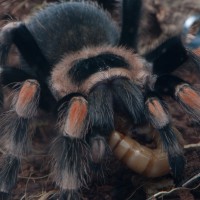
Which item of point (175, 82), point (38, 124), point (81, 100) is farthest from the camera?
point (38, 124)

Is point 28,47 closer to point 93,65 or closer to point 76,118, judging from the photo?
point 93,65

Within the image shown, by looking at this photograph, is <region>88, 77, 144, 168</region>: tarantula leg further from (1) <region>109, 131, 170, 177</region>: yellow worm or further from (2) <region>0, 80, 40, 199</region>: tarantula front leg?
(2) <region>0, 80, 40, 199</region>: tarantula front leg

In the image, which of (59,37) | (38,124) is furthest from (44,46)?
(38,124)

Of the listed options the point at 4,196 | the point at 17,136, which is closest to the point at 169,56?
the point at 17,136

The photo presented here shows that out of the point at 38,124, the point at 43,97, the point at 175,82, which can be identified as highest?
the point at 175,82

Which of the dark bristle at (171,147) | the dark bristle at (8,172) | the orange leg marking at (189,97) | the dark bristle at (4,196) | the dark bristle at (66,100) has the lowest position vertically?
the dark bristle at (4,196)

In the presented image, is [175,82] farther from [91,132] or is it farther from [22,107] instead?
[22,107]

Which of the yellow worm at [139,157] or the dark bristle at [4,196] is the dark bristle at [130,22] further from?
the dark bristle at [4,196]

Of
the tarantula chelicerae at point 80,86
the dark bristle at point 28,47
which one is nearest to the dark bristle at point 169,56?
the tarantula chelicerae at point 80,86
